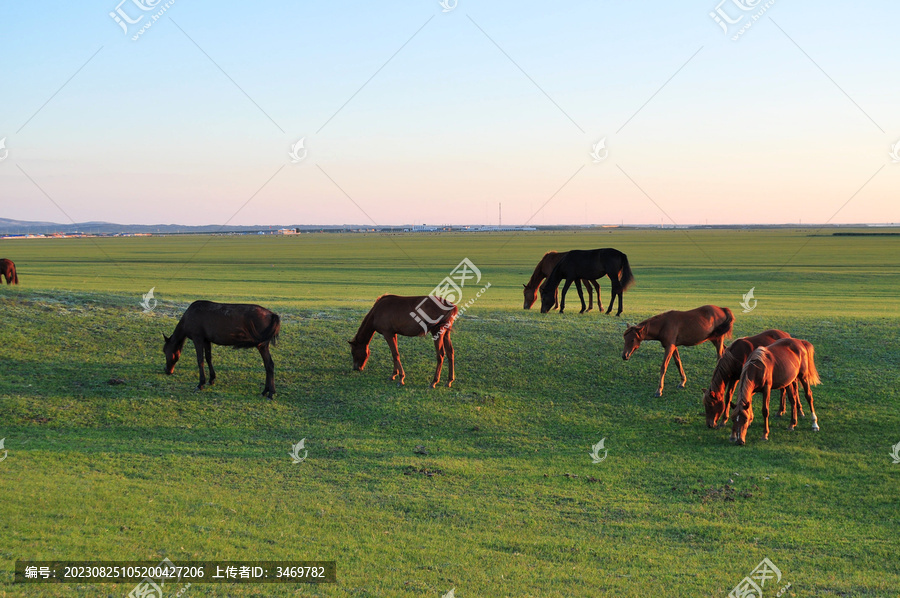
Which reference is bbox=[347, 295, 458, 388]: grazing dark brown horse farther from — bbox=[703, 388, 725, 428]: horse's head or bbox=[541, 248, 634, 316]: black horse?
bbox=[541, 248, 634, 316]: black horse

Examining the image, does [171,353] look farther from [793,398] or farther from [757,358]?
[793,398]

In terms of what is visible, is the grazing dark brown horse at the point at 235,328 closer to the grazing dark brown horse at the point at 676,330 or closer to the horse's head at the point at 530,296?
the grazing dark brown horse at the point at 676,330

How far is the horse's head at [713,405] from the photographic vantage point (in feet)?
43.2

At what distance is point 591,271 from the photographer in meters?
23.9

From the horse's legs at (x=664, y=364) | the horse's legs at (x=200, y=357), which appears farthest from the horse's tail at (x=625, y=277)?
the horse's legs at (x=200, y=357)

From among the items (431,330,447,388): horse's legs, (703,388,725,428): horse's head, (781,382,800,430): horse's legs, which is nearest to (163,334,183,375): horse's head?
(431,330,447,388): horse's legs

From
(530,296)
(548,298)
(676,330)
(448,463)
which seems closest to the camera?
(448,463)

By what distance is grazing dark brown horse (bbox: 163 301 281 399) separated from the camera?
48.3ft

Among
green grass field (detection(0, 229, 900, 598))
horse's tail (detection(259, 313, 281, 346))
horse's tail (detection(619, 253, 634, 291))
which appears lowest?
green grass field (detection(0, 229, 900, 598))

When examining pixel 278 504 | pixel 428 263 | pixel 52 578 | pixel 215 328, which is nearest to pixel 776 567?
pixel 278 504

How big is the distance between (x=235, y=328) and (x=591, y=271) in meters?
13.1

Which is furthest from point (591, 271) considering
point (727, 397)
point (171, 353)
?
point (171, 353)

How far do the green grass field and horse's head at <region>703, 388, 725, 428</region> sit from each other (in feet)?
0.90

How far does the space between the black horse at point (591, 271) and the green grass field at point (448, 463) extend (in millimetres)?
1942
